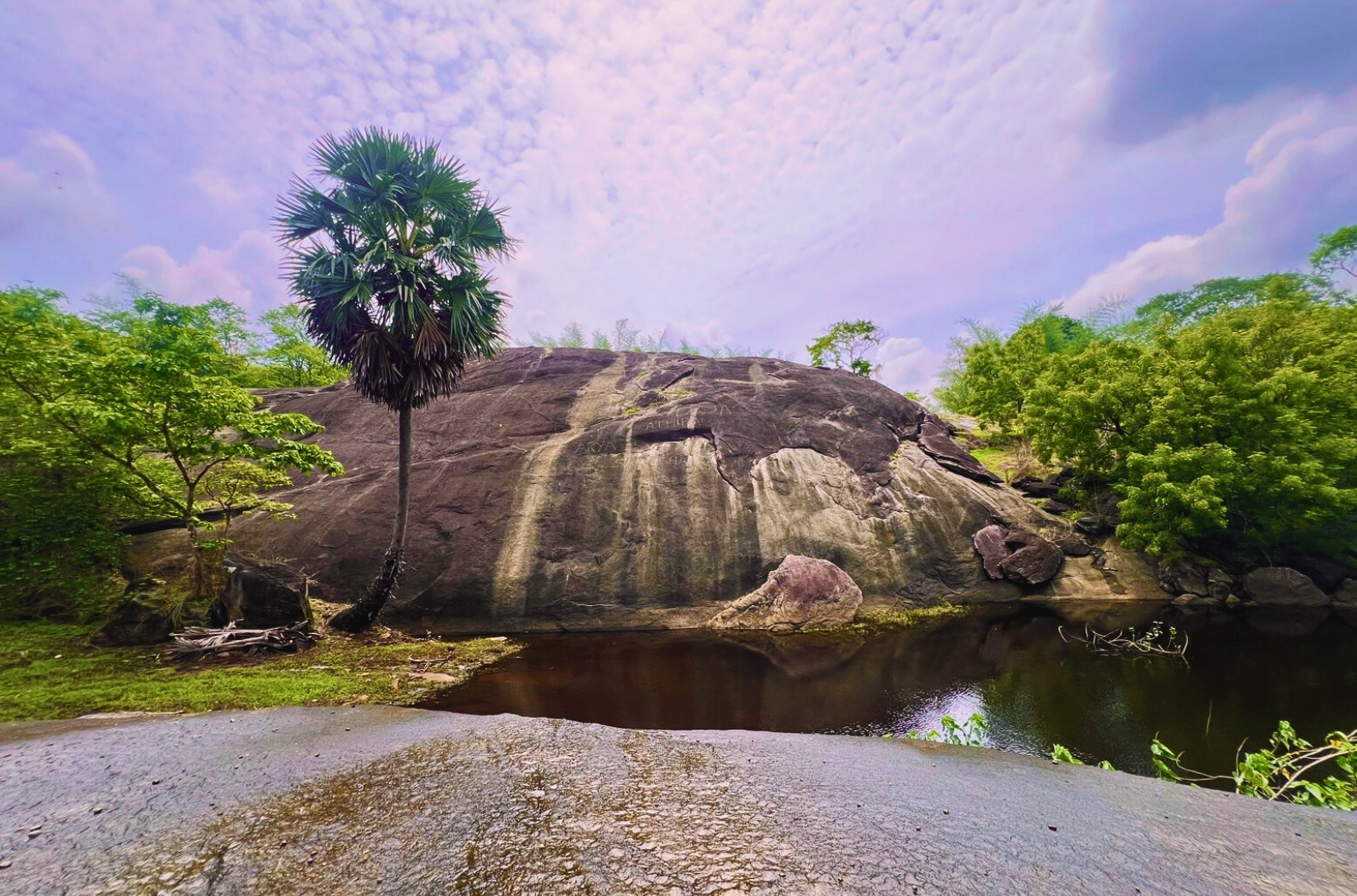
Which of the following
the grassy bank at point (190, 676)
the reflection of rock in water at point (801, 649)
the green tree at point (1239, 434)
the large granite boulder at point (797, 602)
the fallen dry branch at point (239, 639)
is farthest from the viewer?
the green tree at point (1239, 434)

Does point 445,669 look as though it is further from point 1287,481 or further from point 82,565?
point 1287,481

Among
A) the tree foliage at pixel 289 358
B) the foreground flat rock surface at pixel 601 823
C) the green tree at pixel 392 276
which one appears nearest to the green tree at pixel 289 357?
the tree foliage at pixel 289 358

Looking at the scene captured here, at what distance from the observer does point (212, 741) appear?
5.00 meters

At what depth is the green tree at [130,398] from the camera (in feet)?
26.7

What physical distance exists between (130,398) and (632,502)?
1160 centimetres

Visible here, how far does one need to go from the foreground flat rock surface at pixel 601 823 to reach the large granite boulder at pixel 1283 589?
18.6m

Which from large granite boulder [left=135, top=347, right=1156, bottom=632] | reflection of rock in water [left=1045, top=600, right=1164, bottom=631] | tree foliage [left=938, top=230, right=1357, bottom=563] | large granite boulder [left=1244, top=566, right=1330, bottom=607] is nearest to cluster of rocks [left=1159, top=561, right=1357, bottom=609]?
large granite boulder [left=1244, top=566, right=1330, bottom=607]

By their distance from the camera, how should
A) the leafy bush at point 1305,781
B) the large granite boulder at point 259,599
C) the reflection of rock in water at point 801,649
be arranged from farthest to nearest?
1. the reflection of rock in water at point 801,649
2. the large granite boulder at point 259,599
3. the leafy bush at point 1305,781

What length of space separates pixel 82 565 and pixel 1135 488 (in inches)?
1121

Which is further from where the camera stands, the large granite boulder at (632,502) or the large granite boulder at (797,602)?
the large granite boulder at (632,502)

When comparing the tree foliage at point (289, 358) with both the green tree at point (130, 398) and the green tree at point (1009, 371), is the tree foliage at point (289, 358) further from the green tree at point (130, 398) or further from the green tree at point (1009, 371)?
the green tree at point (1009, 371)

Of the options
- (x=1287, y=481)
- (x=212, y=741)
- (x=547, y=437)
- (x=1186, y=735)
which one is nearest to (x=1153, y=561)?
(x=1287, y=481)

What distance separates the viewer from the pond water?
23.7ft

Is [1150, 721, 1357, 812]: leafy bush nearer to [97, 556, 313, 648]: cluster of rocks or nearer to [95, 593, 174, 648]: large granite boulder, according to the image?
[97, 556, 313, 648]: cluster of rocks
